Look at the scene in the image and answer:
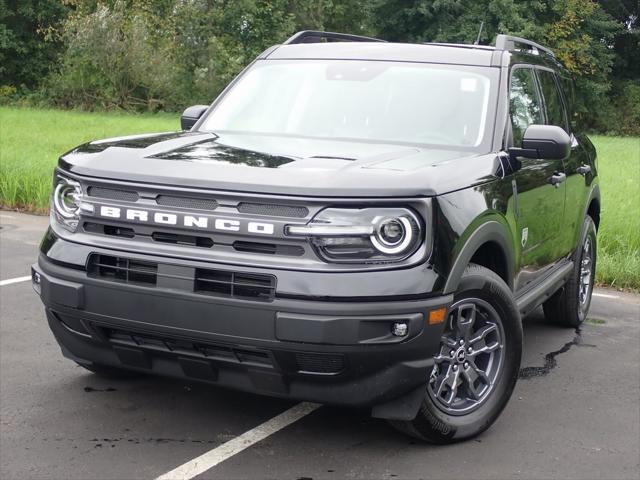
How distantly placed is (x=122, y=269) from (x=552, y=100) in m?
3.45

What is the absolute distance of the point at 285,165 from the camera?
3.79m

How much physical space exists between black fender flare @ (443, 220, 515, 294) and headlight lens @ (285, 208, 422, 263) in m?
0.26

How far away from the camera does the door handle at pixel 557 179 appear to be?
5.17 m

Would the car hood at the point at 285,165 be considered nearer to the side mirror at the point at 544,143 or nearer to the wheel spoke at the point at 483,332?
the side mirror at the point at 544,143

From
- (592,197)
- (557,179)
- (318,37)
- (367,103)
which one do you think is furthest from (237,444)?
(592,197)

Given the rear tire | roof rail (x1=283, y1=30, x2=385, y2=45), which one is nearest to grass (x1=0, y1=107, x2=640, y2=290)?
the rear tire

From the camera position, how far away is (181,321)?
3.55 m

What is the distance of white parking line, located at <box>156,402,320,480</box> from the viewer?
3725 millimetres

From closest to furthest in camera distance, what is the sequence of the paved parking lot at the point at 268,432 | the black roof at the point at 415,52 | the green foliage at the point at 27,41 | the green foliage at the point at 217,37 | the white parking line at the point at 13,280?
the paved parking lot at the point at 268,432
the black roof at the point at 415,52
the white parking line at the point at 13,280
the green foliage at the point at 217,37
the green foliage at the point at 27,41

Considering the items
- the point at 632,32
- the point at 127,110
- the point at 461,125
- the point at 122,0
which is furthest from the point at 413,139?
the point at 632,32

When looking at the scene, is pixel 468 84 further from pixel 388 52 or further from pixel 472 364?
pixel 472 364

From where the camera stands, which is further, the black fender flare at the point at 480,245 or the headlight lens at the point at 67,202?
the headlight lens at the point at 67,202

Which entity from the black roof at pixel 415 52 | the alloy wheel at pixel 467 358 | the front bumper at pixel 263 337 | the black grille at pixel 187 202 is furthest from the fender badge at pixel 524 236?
the black grille at pixel 187 202

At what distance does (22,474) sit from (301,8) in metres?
47.7
